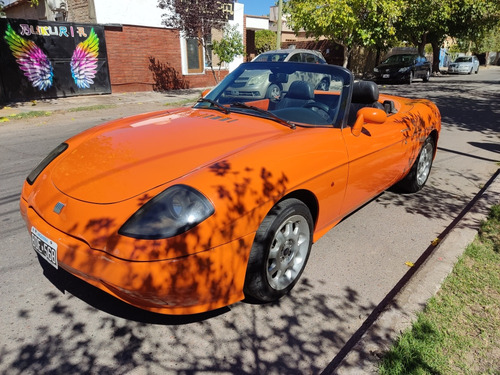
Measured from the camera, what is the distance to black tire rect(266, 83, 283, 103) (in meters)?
3.52

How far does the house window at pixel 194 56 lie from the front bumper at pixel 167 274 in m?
17.1

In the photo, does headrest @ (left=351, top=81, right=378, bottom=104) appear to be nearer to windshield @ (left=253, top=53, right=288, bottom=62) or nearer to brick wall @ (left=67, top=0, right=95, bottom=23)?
windshield @ (left=253, top=53, right=288, bottom=62)

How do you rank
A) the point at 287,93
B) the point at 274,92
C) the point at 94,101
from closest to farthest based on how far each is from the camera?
the point at 287,93, the point at 274,92, the point at 94,101

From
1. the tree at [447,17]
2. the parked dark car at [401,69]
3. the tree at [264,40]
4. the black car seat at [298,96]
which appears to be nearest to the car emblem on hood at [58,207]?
the black car seat at [298,96]

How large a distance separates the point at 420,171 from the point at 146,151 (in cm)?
359

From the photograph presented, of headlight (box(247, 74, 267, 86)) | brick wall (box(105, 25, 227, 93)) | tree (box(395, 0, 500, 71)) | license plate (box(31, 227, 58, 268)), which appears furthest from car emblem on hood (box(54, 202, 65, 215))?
tree (box(395, 0, 500, 71))

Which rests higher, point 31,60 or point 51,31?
point 51,31

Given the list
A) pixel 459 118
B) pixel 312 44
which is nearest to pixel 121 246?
pixel 459 118

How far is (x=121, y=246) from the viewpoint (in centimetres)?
191

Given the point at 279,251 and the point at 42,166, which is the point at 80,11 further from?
the point at 279,251

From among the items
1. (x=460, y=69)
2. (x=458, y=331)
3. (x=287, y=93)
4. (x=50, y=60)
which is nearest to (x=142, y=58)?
(x=50, y=60)

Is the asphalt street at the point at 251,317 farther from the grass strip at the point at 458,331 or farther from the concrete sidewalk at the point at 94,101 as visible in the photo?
the concrete sidewalk at the point at 94,101

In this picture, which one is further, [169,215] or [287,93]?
[287,93]

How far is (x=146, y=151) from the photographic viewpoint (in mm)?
2576
